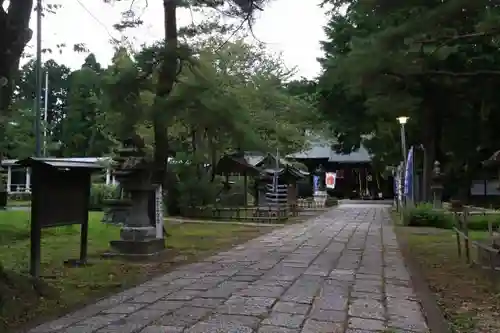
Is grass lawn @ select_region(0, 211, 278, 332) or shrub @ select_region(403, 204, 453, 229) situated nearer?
grass lawn @ select_region(0, 211, 278, 332)

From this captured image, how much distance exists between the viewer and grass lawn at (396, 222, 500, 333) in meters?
4.95

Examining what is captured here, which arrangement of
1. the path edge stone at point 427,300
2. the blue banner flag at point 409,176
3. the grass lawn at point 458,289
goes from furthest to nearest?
1. the blue banner flag at point 409,176
2. the grass lawn at point 458,289
3. the path edge stone at point 427,300

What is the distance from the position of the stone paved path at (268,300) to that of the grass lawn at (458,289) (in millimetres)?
342

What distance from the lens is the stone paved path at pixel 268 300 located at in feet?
14.8

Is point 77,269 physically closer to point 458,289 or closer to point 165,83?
point 165,83

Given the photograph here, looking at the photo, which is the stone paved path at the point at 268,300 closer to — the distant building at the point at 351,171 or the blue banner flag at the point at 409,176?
the blue banner flag at the point at 409,176

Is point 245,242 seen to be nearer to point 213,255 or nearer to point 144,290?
point 213,255

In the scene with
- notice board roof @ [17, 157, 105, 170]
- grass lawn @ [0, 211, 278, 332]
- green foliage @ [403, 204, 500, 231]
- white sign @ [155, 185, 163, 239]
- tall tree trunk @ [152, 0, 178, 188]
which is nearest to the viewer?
grass lawn @ [0, 211, 278, 332]

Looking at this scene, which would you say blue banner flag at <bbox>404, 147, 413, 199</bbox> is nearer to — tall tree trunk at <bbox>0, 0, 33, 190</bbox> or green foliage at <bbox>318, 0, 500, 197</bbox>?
green foliage at <bbox>318, 0, 500, 197</bbox>

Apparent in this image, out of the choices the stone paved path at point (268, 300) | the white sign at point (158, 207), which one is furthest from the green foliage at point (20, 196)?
the stone paved path at point (268, 300)

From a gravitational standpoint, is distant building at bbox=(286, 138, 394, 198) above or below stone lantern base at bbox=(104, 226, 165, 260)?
above

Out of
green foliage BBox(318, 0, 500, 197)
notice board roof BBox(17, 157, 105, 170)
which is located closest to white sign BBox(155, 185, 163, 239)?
notice board roof BBox(17, 157, 105, 170)

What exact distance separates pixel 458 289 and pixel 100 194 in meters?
20.1

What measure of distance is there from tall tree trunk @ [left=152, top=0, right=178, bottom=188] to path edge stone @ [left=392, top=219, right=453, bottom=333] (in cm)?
461
